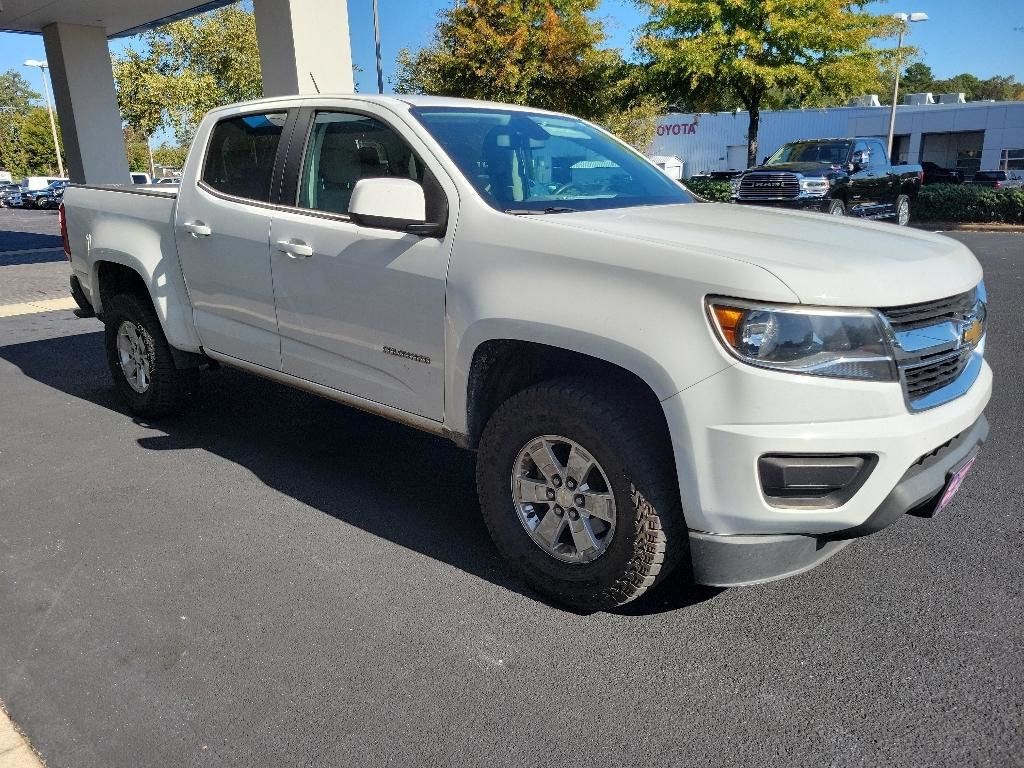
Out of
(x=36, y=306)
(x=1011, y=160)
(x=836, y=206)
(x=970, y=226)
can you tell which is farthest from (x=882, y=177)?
(x=1011, y=160)

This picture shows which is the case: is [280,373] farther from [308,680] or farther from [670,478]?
[670,478]

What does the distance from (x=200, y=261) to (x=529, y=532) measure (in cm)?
247

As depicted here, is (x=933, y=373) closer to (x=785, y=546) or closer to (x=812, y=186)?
(x=785, y=546)

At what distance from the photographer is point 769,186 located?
50.5 ft

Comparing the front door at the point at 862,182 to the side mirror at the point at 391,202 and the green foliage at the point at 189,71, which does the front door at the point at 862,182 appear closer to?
the side mirror at the point at 391,202

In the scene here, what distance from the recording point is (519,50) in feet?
81.4

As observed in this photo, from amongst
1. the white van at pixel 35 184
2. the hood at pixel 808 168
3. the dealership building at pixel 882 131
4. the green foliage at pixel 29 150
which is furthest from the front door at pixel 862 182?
the green foliage at pixel 29 150

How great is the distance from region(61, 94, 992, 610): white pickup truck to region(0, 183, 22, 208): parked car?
45.6m

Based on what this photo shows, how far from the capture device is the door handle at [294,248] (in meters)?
3.73

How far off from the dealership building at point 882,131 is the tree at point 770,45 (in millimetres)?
16090

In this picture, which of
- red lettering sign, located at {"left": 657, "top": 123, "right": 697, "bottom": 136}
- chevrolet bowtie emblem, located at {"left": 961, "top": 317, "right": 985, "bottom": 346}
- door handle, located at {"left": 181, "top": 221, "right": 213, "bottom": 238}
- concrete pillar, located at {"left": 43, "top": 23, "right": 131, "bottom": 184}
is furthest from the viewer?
red lettering sign, located at {"left": 657, "top": 123, "right": 697, "bottom": 136}

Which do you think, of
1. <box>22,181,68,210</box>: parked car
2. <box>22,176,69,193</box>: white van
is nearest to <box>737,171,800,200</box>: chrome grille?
<box>22,181,68,210</box>: parked car

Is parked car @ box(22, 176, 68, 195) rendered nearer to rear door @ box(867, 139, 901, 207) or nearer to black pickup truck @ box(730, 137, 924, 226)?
black pickup truck @ box(730, 137, 924, 226)

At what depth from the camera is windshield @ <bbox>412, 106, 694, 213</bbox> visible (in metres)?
3.40
